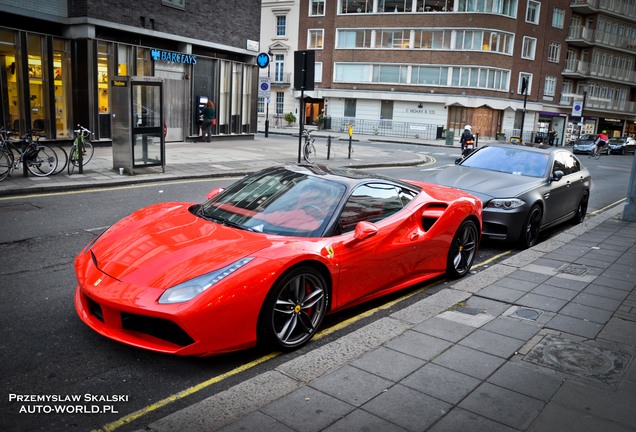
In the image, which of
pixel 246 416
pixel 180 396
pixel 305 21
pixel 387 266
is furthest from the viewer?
pixel 305 21

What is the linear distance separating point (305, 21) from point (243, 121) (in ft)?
104

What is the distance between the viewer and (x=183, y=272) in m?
3.95

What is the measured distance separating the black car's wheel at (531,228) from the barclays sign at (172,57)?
667 inches

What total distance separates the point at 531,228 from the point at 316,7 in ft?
165

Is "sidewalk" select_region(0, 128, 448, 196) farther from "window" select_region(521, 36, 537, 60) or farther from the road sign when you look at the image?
"window" select_region(521, 36, 537, 60)

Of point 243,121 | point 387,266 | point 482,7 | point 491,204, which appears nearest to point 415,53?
point 482,7

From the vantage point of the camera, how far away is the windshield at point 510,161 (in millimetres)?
9281

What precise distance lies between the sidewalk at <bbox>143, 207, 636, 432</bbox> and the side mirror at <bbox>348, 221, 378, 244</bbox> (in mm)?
751

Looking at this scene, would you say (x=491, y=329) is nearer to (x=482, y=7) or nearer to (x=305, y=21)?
(x=482, y=7)

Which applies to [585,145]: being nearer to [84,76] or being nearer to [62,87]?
[84,76]

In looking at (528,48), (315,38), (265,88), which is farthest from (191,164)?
(528,48)

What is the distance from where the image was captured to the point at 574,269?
273 inches

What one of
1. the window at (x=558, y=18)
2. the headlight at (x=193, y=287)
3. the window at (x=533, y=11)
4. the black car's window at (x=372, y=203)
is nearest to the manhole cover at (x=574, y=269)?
the black car's window at (x=372, y=203)

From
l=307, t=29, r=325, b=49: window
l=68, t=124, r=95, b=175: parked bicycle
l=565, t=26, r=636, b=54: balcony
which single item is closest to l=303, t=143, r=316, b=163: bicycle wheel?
l=68, t=124, r=95, b=175: parked bicycle
